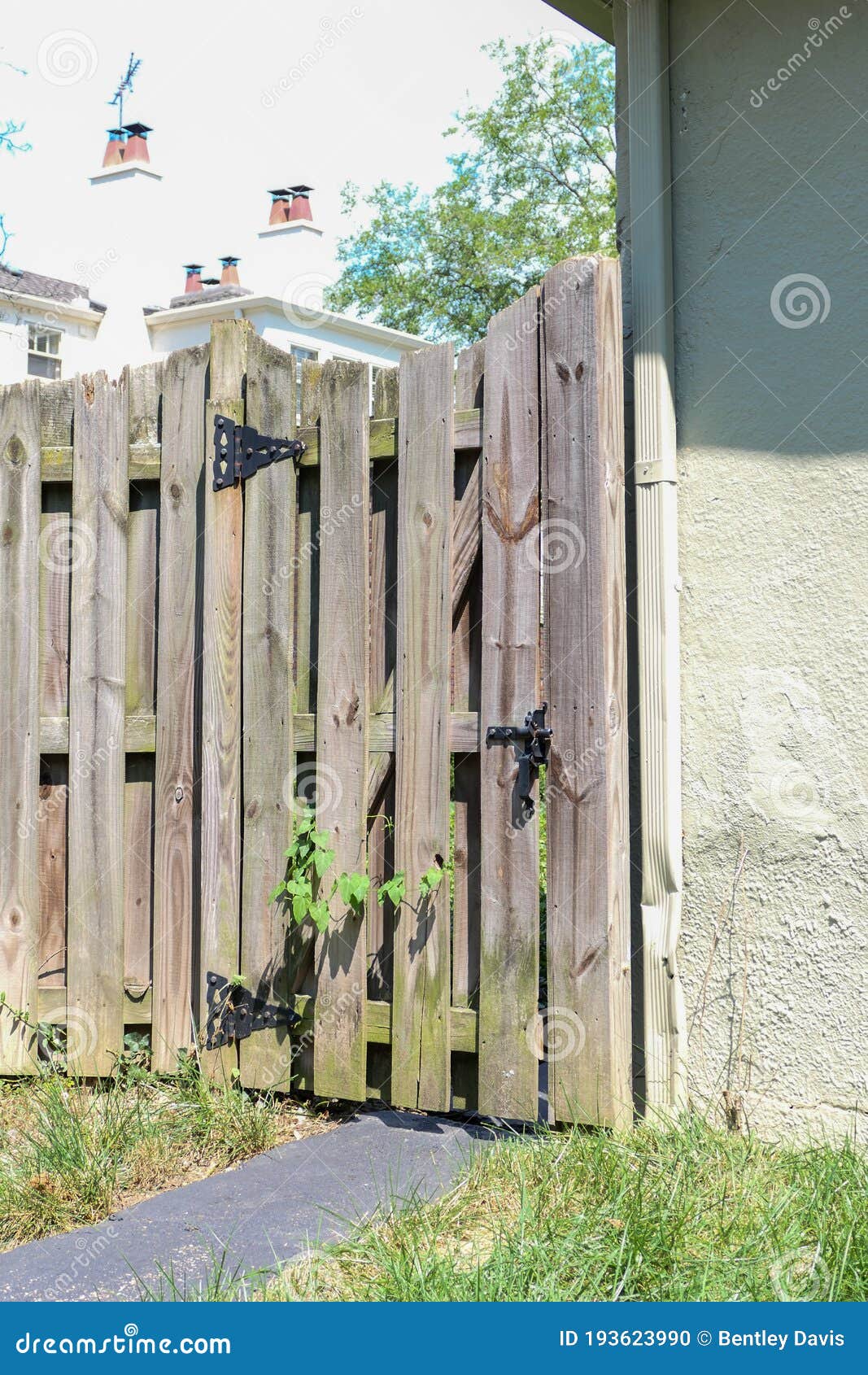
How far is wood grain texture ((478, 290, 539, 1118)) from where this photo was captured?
3.34 meters

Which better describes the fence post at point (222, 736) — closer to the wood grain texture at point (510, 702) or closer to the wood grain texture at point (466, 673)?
the wood grain texture at point (466, 673)

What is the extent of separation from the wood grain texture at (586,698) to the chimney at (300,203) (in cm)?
2777

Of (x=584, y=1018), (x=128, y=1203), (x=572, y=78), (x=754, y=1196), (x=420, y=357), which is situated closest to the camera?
(x=754, y=1196)

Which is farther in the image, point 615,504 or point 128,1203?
→ point 615,504

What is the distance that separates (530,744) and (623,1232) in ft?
Answer: 4.21

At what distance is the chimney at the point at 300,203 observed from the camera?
28797 mm

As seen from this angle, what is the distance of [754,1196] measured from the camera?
2703 mm

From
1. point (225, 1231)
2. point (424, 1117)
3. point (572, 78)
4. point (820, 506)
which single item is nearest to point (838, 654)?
point (820, 506)

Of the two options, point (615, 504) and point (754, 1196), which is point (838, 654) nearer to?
point (615, 504)
